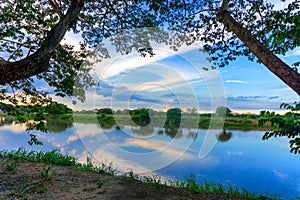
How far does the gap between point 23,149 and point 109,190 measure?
140 inches

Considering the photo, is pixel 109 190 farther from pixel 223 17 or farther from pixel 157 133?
pixel 223 17

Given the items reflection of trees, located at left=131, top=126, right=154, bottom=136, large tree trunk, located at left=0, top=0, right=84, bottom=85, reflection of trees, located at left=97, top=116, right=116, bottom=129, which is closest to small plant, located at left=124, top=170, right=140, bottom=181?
reflection of trees, located at left=131, top=126, right=154, bottom=136

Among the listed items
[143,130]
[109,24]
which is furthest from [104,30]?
[143,130]

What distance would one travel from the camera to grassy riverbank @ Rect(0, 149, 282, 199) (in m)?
3.29

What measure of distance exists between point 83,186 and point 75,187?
0.40 ft

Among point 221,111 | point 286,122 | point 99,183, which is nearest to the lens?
point 286,122

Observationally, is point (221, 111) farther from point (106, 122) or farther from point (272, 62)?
point (106, 122)

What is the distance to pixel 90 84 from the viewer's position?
4211 millimetres

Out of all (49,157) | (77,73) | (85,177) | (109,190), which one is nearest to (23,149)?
(49,157)

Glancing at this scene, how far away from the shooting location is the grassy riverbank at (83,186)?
3.29m

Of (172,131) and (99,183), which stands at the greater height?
(172,131)

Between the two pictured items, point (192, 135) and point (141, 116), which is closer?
point (192, 135)

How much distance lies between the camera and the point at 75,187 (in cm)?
362

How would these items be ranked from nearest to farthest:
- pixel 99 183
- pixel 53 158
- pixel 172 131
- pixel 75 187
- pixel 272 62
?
pixel 272 62, pixel 75 187, pixel 99 183, pixel 172 131, pixel 53 158
